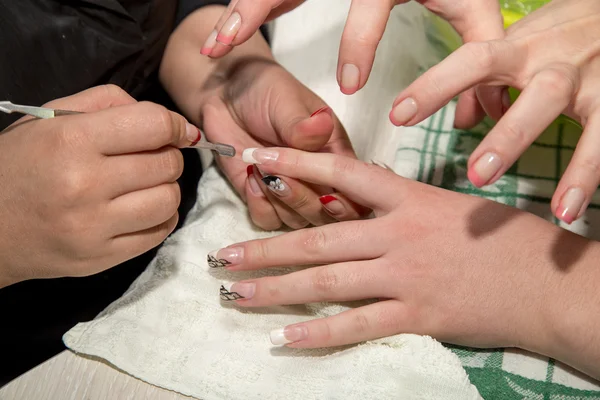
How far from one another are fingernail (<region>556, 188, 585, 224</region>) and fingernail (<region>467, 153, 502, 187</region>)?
0.20 feet

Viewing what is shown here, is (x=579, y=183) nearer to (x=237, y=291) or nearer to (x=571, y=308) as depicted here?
(x=571, y=308)

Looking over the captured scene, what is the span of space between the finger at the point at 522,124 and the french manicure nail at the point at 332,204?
198 millimetres

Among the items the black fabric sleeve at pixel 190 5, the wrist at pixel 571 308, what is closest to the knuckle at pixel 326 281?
the wrist at pixel 571 308

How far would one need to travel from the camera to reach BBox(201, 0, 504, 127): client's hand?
57cm

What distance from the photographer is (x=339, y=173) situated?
2.07ft

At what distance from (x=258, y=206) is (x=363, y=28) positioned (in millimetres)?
246

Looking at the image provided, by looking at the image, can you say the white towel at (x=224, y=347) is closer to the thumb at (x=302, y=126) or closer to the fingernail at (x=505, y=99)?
the thumb at (x=302, y=126)

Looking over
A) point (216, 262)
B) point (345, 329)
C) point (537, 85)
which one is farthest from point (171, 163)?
point (537, 85)

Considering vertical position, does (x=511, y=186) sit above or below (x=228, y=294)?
above

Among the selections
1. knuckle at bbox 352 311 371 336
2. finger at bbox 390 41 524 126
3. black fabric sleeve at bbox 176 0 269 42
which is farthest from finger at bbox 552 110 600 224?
black fabric sleeve at bbox 176 0 269 42

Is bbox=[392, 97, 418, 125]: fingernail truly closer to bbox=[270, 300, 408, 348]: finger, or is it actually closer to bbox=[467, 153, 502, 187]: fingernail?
bbox=[467, 153, 502, 187]: fingernail

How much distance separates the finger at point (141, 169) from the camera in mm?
519

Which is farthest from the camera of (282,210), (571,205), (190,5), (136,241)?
(190,5)

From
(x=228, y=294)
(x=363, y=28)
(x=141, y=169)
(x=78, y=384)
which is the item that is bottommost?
(x=78, y=384)
